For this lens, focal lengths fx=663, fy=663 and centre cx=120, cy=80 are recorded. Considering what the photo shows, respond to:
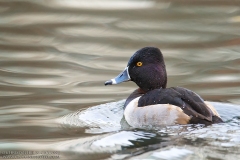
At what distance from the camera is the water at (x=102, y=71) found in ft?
23.0

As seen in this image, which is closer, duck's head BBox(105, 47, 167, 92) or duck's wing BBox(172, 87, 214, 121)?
duck's wing BBox(172, 87, 214, 121)

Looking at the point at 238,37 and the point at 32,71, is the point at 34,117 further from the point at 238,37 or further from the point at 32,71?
the point at 238,37

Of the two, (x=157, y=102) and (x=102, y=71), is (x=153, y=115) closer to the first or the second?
(x=157, y=102)

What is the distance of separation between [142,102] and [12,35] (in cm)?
526

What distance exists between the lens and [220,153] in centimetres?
Result: 639

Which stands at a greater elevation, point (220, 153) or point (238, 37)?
point (238, 37)

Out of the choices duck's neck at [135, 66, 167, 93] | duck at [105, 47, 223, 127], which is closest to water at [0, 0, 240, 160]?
duck at [105, 47, 223, 127]

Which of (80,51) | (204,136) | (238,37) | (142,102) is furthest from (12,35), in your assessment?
(204,136)

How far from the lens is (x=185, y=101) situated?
7.79m

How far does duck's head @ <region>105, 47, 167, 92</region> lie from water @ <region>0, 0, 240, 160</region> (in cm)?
51

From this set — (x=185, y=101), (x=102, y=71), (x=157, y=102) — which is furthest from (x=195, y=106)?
(x=102, y=71)

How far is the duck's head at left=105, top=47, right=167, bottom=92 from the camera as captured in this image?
340 inches

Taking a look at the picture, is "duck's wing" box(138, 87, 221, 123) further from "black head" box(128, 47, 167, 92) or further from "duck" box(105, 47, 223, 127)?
"black head" box(128, 47, 167, 92)

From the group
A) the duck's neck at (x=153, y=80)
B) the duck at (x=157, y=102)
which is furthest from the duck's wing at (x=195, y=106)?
the duck's neck at (x=153, y=80)
